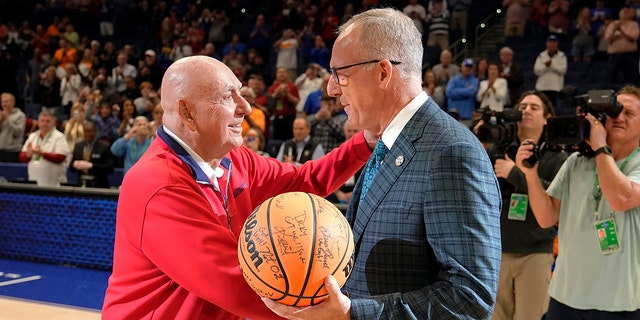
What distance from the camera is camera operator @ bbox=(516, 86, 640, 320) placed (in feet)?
11.6

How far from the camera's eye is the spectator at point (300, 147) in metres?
8.30

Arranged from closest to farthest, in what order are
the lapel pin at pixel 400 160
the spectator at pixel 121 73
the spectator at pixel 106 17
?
the lapel pin at pixel 400 160, the spectator at pixel 121 73, the spectator at pixel 106 17

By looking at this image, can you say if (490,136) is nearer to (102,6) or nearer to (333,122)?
(333,122)

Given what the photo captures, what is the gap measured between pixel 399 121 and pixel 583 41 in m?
10.7

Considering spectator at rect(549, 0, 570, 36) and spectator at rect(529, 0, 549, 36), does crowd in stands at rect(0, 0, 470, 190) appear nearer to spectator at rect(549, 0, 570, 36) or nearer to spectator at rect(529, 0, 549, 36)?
spectator at rect(529, 0, 549, 36)

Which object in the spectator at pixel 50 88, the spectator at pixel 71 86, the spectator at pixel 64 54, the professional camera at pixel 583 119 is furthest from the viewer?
the spectator at pixel 64 54

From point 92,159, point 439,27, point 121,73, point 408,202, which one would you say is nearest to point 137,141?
point 92,159

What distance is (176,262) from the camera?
7.35 ft

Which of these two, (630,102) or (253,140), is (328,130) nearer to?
(253,140)

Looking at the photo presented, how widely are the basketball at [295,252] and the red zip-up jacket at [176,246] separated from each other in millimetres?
249

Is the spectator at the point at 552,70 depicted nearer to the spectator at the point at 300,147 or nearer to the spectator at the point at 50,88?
the spectator at the point at 300,147

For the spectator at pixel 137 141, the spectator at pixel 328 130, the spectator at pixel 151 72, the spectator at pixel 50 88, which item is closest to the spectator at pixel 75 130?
the spectator at pixel 137 141

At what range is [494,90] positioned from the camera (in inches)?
406

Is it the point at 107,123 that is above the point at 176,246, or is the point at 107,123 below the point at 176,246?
below
